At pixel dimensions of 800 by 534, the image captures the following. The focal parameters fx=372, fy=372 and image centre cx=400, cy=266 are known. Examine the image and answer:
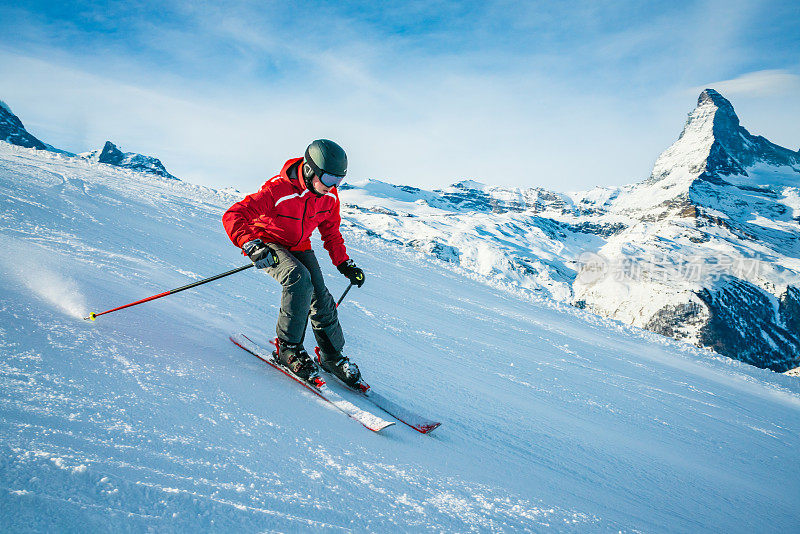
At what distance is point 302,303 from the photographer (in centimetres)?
323

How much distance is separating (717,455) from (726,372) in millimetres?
6051

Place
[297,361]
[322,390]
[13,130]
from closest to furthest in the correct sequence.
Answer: [322,390], [297,361], [13,130]

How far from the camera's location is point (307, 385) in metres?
3.15

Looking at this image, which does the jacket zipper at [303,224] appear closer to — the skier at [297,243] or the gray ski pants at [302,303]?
the skier at [297,243]

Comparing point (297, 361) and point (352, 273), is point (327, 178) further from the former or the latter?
point (297, 361)

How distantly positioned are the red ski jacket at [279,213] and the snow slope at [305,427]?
3.59 feet

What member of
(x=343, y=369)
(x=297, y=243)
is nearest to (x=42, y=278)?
(x=297, y=243)

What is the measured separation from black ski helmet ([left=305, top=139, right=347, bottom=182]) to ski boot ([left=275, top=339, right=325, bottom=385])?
1586mm

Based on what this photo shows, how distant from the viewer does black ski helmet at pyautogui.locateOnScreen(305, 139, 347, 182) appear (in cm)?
338

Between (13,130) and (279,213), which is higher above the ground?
(13,130)

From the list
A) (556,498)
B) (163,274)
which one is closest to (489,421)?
(556,498)

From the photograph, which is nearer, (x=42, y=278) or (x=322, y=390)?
(x=322, y=390)

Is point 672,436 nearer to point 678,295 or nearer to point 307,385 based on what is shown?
point 307,385

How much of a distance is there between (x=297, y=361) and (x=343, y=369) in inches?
18.7
